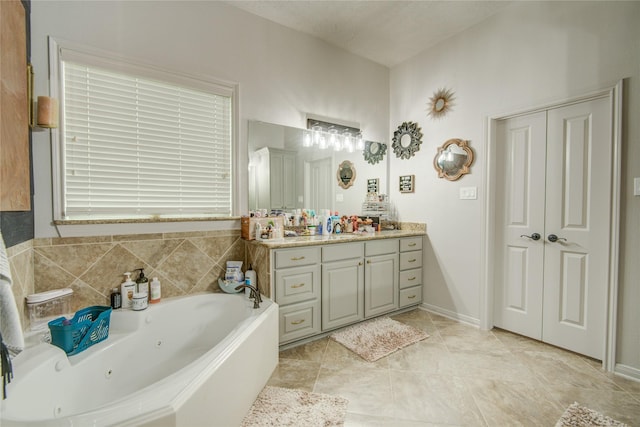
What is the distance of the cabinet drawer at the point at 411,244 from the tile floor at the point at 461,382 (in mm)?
898

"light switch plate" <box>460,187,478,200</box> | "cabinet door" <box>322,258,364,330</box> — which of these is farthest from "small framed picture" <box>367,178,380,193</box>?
"cabinet door" <box>322,258,364,330</box>

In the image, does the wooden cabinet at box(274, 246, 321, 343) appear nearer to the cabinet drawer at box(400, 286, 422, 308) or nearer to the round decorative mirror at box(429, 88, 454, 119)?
the cabinet drawer at box(400, 286, 422, 308)

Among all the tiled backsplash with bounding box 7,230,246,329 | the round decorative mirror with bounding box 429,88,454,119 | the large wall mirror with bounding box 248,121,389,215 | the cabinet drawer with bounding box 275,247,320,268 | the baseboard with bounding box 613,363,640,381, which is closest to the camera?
the tiled backsplash with bounding box 7,230,246,329

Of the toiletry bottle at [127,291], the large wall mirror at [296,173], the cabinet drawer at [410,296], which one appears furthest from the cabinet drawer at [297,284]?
the cabinet drawer at [410,296]

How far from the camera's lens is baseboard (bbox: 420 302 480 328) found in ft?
8.85

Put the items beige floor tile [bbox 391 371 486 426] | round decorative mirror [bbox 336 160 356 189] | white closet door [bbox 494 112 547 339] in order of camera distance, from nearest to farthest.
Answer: beige floor tile [bbox 391 371 486 426] < white closet door [bbox 494 112 547 339] < round decorative mirror [bbox 336 160 356 189]

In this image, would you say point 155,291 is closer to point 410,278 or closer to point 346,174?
point 346,174

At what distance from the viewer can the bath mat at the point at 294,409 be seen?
4.84 ft

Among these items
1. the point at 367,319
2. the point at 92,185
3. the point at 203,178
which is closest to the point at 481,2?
the point at 203,178

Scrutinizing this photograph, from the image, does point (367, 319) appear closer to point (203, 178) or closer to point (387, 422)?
point (387, 422)

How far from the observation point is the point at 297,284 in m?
2.24

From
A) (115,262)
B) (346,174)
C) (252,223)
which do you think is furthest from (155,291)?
(346,174)

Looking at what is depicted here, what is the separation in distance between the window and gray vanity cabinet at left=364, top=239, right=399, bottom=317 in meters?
1.37

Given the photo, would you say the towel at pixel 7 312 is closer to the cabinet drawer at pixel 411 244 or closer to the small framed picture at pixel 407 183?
the cabinet drawer at pixel 411 244
